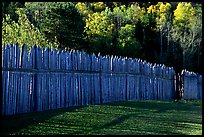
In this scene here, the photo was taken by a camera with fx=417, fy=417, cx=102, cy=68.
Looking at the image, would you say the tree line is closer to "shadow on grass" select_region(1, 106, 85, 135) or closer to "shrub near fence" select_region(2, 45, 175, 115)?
"shrub near fence" select_region(2, 45, 175, 115)

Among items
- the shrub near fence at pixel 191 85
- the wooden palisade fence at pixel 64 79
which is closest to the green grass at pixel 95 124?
the wooden palisade fence at pixel 64 79

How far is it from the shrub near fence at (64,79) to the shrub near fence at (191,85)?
11.4 ft

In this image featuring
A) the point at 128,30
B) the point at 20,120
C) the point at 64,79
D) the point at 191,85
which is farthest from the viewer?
the point at 128,30

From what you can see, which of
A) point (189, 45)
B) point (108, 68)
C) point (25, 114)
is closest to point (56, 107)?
point (25, 114)

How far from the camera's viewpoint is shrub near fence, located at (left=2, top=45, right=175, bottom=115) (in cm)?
1020

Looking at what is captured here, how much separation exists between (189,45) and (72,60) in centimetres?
3698

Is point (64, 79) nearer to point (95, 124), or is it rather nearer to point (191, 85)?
point (95, 124)

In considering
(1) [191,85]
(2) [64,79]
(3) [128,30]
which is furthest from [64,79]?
(3) [128,30]

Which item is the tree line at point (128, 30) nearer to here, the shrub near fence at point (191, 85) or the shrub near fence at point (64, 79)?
the shrub near fence at point (191, 85)

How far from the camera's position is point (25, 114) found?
1034cm

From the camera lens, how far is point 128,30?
4641cm

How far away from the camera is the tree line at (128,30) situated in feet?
119

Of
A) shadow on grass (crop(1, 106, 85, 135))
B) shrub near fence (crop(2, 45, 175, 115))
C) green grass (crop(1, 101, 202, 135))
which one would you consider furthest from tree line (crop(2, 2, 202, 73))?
shadow on grass (crop(1, 106, 85, 135))

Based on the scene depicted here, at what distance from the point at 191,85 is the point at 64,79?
11.8 m
